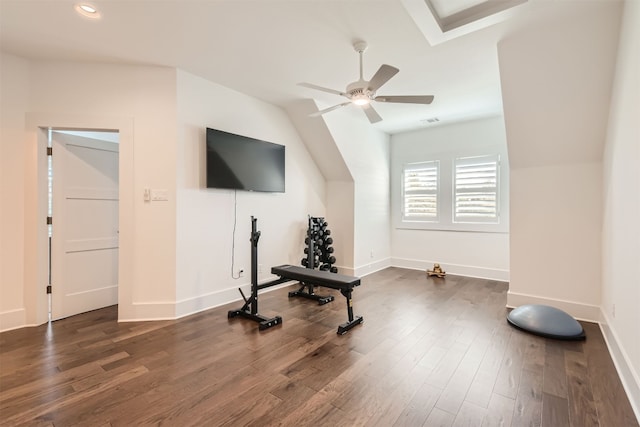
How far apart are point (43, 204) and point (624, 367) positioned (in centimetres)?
538

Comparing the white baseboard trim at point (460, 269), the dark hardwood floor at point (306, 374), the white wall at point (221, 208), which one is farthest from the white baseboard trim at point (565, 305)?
the white wall at point (221, 208)

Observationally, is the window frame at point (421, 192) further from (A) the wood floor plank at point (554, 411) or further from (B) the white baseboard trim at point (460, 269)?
(A) the wood floor plank at point (554, 411)

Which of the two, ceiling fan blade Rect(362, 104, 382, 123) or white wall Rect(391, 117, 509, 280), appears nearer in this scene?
ceiling fan blade Rect(362, 104, 382, 123)

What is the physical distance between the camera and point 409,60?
10.1ft

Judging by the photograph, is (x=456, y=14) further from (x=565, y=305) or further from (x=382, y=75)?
(x=565, y=305)

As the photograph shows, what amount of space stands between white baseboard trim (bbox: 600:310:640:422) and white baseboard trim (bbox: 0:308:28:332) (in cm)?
514

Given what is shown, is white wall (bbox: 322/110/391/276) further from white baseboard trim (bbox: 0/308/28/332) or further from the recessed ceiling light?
white baseboard trim (bbox: 0/308/28/332)

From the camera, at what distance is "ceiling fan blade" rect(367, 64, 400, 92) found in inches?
92.4

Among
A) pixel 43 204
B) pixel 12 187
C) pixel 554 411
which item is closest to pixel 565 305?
pixel 554 411

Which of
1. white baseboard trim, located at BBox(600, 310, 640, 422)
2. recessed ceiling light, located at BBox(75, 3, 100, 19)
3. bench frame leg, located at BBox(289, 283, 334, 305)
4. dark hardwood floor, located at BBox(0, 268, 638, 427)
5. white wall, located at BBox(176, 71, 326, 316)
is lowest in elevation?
dark hardwood floor, located at BBox(0, 268, 638, 427)

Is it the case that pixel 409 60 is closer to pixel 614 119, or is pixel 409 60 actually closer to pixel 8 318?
pixel 614 119

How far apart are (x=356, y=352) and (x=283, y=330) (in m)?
0.83

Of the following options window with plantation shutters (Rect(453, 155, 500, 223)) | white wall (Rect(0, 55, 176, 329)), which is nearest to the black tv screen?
white wall (Rect(0, 55, 176, 329))

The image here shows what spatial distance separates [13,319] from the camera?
2994 millimetres
